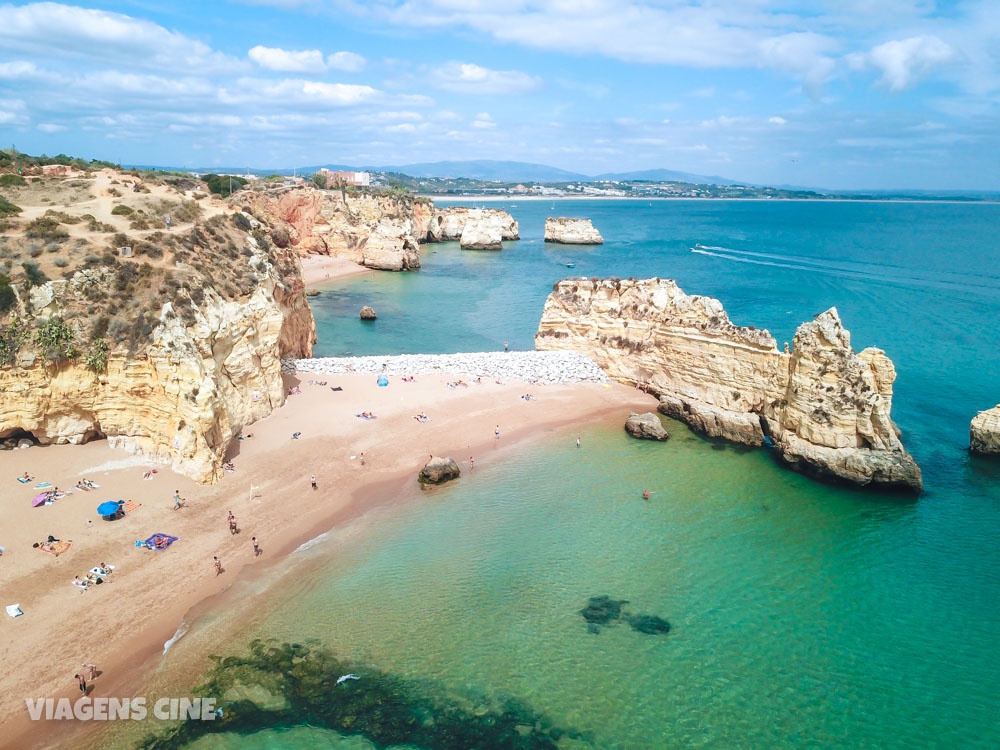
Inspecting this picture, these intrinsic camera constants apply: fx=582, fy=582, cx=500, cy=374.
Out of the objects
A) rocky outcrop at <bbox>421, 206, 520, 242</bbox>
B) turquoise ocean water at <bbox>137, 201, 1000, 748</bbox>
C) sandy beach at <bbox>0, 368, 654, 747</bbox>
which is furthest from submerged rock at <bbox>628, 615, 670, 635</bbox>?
rocky outcrop at <bbox>421, 206, 520, 242</bbox>

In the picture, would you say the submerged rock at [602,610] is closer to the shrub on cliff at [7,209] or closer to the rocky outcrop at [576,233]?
the shrub on cliff at [7,209]

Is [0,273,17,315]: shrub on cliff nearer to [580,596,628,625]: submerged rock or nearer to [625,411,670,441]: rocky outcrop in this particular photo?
[580,596,628,625]: submerged rock

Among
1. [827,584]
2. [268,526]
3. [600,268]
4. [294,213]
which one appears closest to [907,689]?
[827,584]

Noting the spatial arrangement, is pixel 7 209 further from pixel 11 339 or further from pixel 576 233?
pixel 576 233

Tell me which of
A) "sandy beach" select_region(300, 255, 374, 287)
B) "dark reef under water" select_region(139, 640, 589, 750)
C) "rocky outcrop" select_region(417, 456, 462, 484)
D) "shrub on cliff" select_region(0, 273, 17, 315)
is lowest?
"dark reef under water" select_region(139, 640, 589, 750)

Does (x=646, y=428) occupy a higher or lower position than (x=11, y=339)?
lower

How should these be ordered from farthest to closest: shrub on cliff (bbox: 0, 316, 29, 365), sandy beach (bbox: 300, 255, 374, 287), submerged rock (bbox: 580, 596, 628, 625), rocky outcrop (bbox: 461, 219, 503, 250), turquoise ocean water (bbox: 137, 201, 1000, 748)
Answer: rocky outcrop (bbox: 461, 219, 503, 250), sandy beach (bbox: 300, 255, 374, 287), shrub on cliff (bbox: 0, 316, 29, 365), submerged rock (bbox: 580, 596, 628, 625), turquoise ocean water (bbox: 137, 201, 1000, 748)

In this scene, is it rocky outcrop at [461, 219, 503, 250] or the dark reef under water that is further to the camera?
rocky outcrop at [461, 219, 503, 250]

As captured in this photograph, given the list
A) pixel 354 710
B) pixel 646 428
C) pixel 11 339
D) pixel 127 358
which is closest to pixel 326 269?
pixel 127 358
